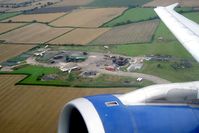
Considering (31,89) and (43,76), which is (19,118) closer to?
(31,89)

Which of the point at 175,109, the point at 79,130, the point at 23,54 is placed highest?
the point at 175,109

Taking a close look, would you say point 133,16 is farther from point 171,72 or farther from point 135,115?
point 135,115

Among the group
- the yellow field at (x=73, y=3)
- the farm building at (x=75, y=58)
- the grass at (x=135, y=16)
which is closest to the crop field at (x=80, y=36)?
the grass at (x=135, y=16)

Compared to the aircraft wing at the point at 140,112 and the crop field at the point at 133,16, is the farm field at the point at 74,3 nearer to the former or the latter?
the crop field at the point at 133,16

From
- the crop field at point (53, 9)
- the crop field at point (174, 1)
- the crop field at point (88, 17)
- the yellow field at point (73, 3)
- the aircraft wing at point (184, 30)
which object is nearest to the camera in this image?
the aircraft wing at point (184, 30)

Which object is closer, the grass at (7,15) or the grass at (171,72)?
the grass at (171,72)

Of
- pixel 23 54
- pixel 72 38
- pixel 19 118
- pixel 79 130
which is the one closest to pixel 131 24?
pixel 72 38
